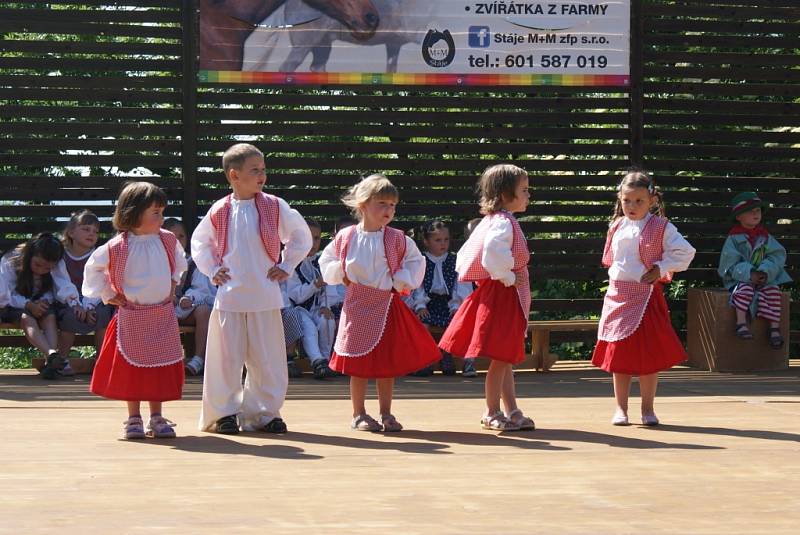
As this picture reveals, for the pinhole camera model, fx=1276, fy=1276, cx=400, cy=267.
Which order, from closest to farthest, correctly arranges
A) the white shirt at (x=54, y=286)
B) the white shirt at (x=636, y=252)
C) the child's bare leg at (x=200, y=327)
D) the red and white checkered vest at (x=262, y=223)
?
1. the red and white checkered vest at (x=262, y=223)
2. the white shirt at (x=636, y=252)
3. the white shirt at (x=54, y=286)
4. the child's bare leg at (x=200, y=327)

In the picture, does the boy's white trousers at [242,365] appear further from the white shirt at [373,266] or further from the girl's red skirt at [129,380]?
the white shirt at [373,266]

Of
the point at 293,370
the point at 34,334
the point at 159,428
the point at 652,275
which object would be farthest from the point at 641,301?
the point at 34,334

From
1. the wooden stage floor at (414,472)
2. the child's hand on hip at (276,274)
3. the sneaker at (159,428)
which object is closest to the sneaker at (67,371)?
the wooden stage floor at (414,472)

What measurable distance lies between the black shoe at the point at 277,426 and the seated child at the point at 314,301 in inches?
107

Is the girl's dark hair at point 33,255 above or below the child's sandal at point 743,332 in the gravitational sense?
above

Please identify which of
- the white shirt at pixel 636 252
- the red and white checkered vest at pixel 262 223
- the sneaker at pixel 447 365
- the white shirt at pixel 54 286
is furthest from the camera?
the sneaker at pixel 447 365

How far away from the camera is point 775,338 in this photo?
9.15 metres

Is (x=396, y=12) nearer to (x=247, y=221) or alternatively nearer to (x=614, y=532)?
(x=247, y=221)

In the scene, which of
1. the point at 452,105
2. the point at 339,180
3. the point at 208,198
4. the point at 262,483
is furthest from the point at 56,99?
the point at 262,483

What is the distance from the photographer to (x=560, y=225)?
9.82 metres

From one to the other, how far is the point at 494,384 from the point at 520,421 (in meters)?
0.22

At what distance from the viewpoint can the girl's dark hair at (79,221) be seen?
880 centimetres

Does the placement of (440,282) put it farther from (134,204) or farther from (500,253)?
(134,204)

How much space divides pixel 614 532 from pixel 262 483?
4.59ft
